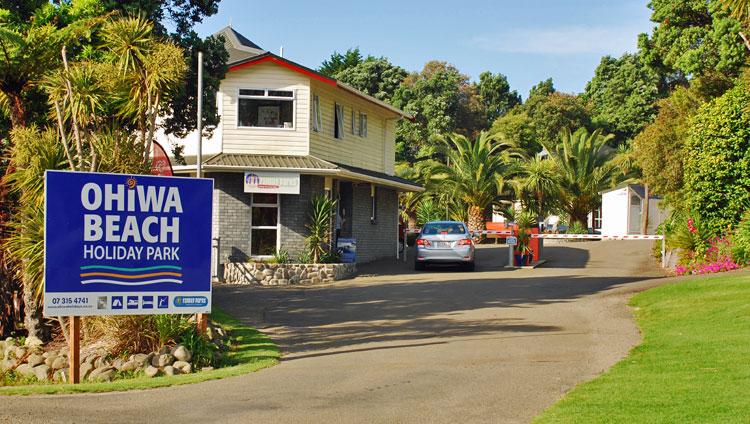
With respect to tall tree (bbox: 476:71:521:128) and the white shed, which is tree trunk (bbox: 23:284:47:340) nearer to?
the white shed

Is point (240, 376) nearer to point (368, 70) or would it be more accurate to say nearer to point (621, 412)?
point (621, 412)

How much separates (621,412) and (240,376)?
4.79 m

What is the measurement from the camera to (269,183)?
23.1 meters

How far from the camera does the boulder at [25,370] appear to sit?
1180cm

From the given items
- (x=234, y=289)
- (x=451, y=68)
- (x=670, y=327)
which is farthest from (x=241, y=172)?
(x=451, y=68)

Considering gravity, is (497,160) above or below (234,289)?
above

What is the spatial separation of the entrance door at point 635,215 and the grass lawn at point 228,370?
111 ft

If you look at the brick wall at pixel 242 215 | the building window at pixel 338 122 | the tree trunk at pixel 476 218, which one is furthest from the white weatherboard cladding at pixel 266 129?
the tree trunk at pixel 476 218

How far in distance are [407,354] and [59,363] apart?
4.97m

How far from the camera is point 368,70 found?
57312mm

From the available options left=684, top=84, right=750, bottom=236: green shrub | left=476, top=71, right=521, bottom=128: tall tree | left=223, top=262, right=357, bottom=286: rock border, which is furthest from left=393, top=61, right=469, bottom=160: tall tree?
left=223, top=262, right=357, bottom=286: rock border

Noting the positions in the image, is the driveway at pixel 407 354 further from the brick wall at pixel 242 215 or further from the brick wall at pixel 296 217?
the brick wall at pixel 242 215

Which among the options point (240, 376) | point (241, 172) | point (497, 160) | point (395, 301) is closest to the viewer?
point (240, 376)

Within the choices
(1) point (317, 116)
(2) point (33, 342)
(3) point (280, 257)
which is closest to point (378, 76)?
(1) point (317, 116)
